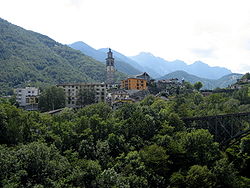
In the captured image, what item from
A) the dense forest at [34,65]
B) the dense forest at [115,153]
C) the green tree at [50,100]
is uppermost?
the dense forest at [34,65]

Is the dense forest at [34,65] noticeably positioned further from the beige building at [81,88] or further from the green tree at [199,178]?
the green tree at [199,178]

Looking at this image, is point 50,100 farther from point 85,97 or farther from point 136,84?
point 136,84

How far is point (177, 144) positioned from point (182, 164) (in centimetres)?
225

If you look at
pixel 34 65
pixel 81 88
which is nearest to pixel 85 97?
pixel 81 88

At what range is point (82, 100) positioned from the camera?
2142 inches

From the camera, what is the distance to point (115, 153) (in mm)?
28531

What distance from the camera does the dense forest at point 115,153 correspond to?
70.7ft

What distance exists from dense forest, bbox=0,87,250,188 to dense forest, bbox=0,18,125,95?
70293 millimetres

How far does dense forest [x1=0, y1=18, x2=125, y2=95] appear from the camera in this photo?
106 meters

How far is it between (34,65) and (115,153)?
4384 inches

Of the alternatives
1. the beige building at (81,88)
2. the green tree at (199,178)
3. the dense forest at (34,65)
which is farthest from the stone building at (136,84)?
the green tree at (199,178)

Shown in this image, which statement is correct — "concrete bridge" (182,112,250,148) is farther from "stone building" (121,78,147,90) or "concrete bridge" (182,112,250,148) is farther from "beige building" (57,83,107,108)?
"stone building" (121,78,147,90)

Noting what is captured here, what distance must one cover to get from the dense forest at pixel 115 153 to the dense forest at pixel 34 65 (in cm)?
7029

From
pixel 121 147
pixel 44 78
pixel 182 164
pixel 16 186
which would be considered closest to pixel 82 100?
pixel 121 147
